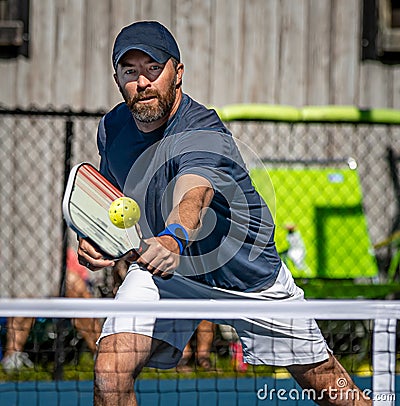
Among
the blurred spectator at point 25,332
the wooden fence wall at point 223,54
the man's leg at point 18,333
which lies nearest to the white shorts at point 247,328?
the blurred spectator at point 25,332

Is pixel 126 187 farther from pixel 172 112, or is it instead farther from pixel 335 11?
pixel 335 11

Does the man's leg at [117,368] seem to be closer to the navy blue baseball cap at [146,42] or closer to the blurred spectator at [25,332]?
the navy blue baseball cap at [146,42]

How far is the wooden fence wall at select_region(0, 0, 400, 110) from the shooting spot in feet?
21.0

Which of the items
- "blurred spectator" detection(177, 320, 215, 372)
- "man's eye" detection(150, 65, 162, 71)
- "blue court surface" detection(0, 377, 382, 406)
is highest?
"man's eye" detection(150, 65, 162, 71)

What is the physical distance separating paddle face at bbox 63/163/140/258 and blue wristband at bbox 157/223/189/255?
132mm

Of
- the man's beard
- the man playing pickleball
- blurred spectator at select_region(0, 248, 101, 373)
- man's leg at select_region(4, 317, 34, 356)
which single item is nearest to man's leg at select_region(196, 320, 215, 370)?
blurred spectator at select_region(0, 248, 101, 373)

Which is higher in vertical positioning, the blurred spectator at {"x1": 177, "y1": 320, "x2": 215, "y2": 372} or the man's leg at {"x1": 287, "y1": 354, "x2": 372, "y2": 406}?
the man's leg at {"x1": 287, "y1": 354, "x2": 372, "y2": 406}

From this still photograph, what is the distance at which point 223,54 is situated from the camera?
645 cm

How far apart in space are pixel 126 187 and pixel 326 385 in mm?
1016

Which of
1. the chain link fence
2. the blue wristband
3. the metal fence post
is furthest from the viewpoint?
the chain link fence

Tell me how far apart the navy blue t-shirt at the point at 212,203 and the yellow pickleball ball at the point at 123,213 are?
1.01 ft

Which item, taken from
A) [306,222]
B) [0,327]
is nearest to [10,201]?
[0,327]

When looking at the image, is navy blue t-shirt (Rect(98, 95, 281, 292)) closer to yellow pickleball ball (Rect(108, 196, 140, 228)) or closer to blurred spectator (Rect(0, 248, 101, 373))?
yellow pickleball ball (Rect(108, 196, 140, 228))

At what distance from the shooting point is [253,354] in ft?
11.2
